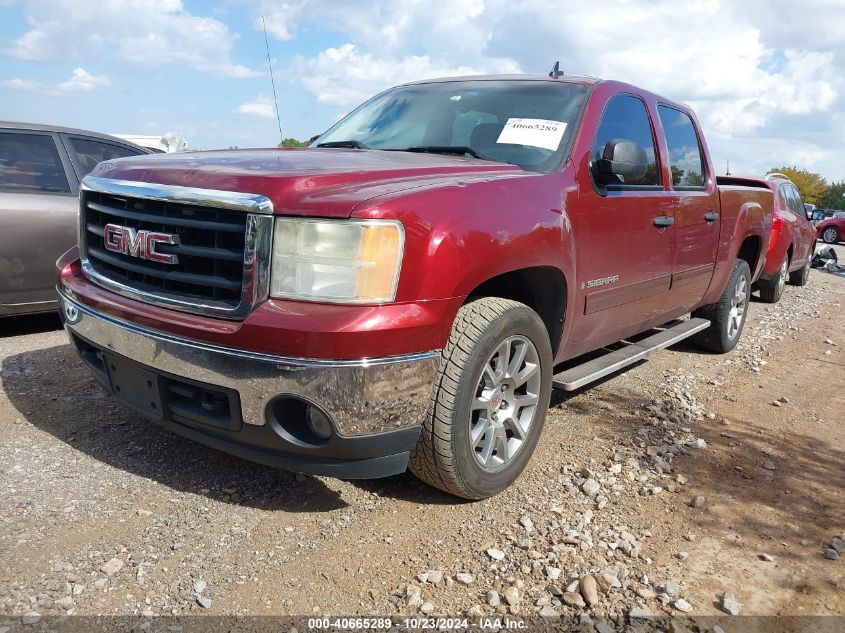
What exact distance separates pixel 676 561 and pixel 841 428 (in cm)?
224

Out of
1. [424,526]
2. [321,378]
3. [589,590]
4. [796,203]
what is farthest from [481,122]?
[796,203]

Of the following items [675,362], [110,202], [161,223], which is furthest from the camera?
[675,362]

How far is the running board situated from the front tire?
9.3 inches

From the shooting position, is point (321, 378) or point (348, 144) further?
point (348, 144)

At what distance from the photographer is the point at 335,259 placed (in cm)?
226

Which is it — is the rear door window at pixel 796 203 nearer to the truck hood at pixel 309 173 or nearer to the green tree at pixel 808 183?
the truck hood at pixel 309 173

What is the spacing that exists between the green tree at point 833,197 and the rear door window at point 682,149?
6127cm

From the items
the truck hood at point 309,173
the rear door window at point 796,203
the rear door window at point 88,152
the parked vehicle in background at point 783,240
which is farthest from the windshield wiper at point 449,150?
the rear door window at point 796,203

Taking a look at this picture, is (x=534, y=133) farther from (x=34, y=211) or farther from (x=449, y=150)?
(x=34, y=211)

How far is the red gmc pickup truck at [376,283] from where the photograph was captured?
227 cm

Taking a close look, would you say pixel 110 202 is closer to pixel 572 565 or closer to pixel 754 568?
pixel 572 565

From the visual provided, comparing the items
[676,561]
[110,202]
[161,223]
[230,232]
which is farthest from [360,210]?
[676,561]

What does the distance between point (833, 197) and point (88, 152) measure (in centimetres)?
6627

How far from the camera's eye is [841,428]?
4.11m
